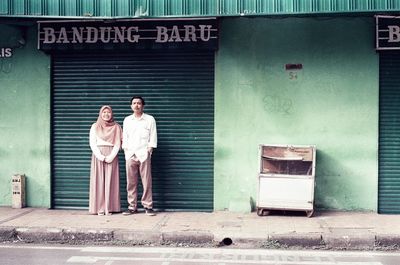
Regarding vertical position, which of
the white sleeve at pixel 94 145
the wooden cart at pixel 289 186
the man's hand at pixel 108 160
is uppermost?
the white sleeve at pixel 94 145

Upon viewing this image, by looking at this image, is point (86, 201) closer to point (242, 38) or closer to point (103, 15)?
point (103, 15)

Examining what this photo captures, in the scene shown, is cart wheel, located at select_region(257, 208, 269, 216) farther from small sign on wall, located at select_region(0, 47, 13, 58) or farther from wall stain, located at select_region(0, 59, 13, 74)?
small sign on wall, located at select_region(0, 47, 13, 58)

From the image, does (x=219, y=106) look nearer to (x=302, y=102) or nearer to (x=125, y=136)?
(x=302, y=102)

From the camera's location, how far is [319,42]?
383 inches

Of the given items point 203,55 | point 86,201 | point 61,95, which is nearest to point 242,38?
point 203,55

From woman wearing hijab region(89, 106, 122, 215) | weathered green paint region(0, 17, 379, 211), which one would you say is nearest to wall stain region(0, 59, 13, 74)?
woman wearing hijab region(89, 106, 122, 215)

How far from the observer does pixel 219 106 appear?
32.5ft

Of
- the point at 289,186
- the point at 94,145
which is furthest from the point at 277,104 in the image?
the point at 94,145

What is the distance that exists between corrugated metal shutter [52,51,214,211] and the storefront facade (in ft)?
0.06

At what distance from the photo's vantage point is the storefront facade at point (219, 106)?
9.67 m

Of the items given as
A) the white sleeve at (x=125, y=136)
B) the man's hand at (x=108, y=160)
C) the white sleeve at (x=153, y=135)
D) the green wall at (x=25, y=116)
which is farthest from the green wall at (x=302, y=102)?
the green wall at (x=25, y=116)

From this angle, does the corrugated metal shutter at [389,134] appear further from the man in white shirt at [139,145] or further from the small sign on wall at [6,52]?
the small sign on wall at [6,52]

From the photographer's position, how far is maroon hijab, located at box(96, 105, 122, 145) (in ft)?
31.4

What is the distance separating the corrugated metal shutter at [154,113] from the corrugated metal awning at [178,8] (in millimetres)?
1314
